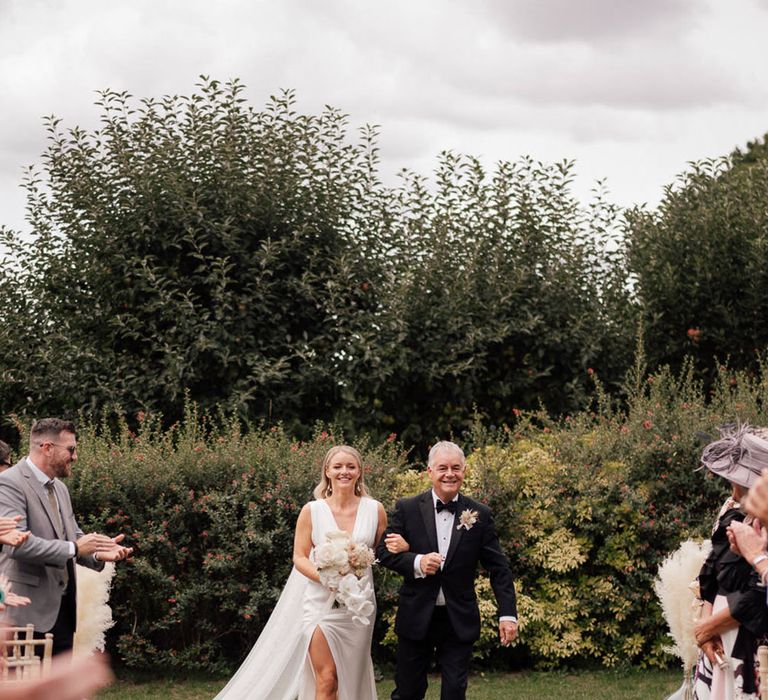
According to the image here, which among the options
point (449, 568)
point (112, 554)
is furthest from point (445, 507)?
point (112, 554)

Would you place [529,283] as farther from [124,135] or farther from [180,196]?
[124,135]

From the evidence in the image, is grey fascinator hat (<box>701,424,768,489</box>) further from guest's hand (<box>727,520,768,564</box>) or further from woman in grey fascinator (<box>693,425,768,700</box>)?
guest's hand (<box>727,520,768,564</box>)

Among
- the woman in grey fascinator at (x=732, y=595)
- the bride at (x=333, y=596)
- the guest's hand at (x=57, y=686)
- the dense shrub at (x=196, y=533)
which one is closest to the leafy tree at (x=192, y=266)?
the dense shrub at (x=196, y=533)

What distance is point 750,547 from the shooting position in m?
5.03

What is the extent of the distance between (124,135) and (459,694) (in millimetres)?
10353

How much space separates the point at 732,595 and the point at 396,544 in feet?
8.11

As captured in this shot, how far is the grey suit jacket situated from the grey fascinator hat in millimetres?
3949

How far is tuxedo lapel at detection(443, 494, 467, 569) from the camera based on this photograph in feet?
24.3

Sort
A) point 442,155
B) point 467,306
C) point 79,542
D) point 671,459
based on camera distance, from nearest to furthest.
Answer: point 79,542
point 671,459
point 467,306
point 442,155

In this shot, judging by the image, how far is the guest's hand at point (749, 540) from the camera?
501cm

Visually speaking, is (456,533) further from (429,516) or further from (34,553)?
(34,553)

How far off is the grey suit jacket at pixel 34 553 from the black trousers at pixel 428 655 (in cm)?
224

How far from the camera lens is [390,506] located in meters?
11.0

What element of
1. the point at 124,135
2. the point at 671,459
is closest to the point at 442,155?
the point at 124,135
